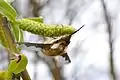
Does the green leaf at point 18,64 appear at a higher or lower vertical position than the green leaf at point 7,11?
lower

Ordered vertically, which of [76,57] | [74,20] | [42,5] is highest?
[42,5]

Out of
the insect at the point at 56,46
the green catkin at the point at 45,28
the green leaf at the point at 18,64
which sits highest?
the green catkin at the point at 45,28

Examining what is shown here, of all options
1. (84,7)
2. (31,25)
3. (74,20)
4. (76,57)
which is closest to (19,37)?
(31,25)

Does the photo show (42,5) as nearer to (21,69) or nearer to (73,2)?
(73,2)

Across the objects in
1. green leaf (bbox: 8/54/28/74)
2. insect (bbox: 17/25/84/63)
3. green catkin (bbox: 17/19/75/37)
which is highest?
green catkin (bbox: 17/19/75/37)

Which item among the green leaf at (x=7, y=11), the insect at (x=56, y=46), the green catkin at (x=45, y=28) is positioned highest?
the green leaf at (x=7, y=11)

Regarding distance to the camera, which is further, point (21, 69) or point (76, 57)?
point (76, 57)
